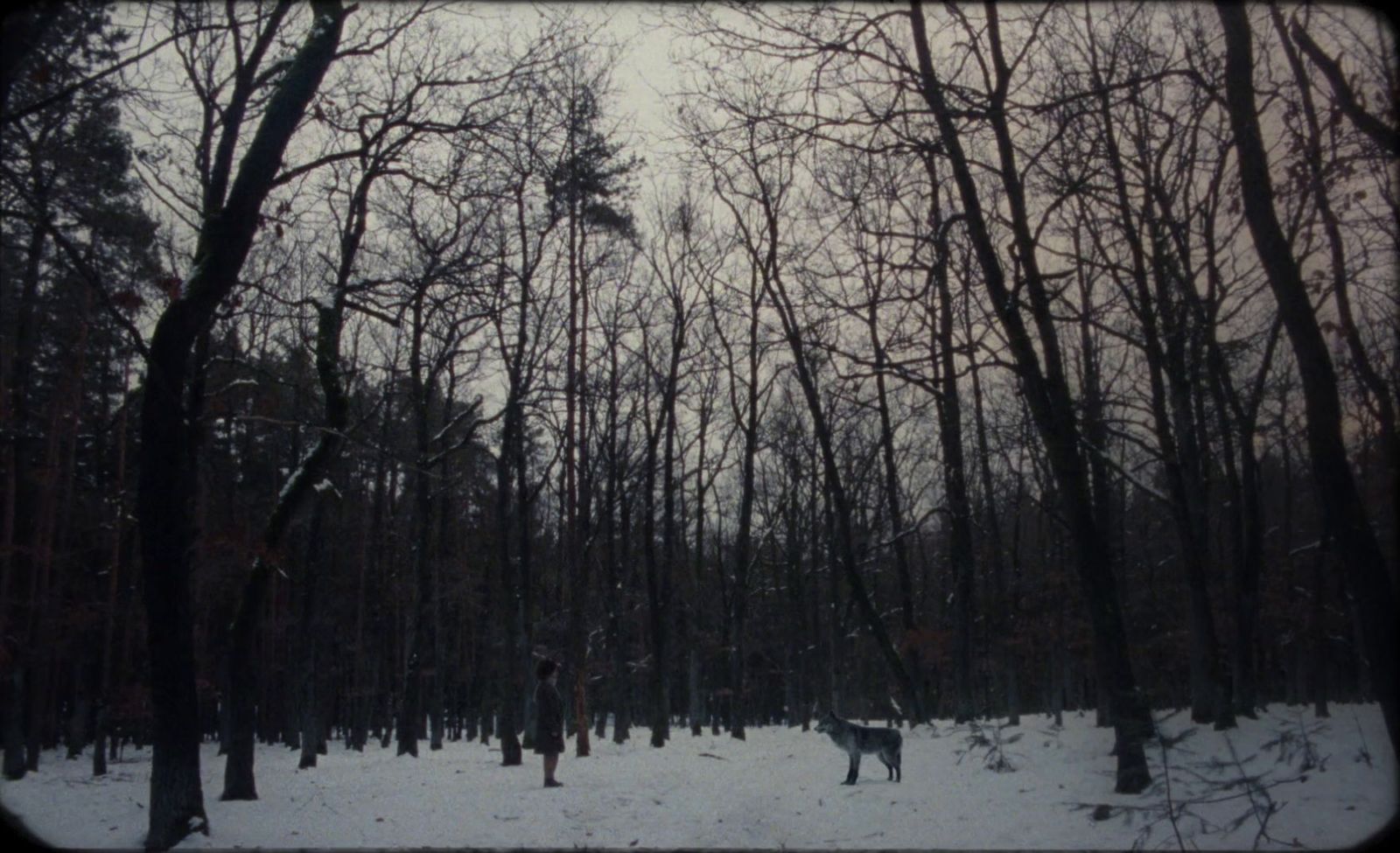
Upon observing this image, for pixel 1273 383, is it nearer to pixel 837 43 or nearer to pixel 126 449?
pixel 837 43

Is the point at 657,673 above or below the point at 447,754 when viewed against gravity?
above

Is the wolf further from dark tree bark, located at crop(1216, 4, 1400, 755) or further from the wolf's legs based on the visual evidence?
dark tree bark, located at crop(1216, 4, 1400, 755)

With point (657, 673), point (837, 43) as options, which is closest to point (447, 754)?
point (657, 673)

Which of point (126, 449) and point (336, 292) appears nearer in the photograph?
point (336, 292)

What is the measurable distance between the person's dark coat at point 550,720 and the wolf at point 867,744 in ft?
13.5

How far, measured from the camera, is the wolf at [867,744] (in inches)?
527

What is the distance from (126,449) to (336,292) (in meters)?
19.9

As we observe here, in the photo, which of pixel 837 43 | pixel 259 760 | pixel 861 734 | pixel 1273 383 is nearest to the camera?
pixel 837 43

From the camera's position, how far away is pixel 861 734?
13.6 metres

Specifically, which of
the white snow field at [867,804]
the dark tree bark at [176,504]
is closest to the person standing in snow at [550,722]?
the white snow field at [867,804]

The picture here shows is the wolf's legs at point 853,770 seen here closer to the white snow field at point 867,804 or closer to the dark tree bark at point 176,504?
the white snow field at point 867,804

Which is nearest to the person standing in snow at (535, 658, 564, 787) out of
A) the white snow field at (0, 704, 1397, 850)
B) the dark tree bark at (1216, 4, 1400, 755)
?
the white snow field at (0, 704, 1397, 850)

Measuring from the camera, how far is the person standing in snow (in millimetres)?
14117

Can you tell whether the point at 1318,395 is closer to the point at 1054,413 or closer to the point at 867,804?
the point at 1054,413
